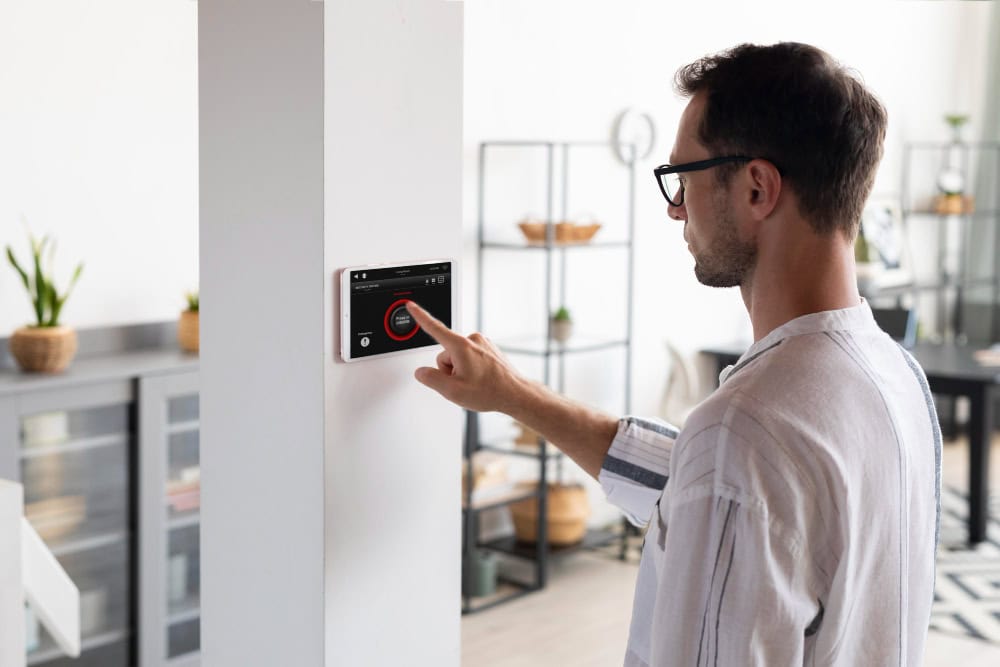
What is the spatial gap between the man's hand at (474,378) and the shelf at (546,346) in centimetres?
281

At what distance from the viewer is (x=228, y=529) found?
1507 mm

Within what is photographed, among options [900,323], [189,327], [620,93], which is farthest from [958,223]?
[189,327]

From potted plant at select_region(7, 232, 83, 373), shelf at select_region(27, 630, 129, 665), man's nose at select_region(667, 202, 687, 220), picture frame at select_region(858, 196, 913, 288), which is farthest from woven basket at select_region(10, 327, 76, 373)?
picture frame at select_region(858, 196, 913, 288)

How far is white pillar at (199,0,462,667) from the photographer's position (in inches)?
53.2

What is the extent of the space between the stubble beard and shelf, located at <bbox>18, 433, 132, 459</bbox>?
2569 mm

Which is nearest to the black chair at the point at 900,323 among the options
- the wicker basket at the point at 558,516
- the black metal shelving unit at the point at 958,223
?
the wicker basket at the point at 558,516

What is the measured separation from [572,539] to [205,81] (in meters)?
3.33

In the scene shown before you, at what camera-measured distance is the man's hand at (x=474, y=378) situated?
4.57ft

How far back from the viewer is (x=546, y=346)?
438 cm

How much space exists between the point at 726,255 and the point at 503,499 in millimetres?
3128

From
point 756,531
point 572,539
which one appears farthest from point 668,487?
point 572,539

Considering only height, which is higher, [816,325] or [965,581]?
[816,325]

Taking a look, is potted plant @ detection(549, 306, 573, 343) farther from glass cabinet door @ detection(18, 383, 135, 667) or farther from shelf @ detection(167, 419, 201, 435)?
glass cabinet door @ detection(18, 383, 135, 667)

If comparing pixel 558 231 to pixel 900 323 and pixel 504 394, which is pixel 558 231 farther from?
pixel 504 394
